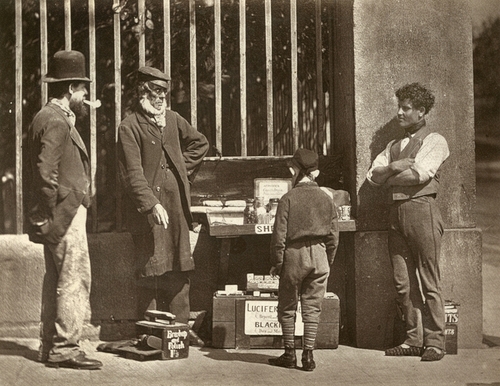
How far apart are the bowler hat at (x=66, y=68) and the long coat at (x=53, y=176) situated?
232 mm

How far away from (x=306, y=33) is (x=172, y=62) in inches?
51.2

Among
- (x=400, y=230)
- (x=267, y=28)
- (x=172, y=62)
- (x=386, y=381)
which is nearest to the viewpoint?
(x=386, y=381)

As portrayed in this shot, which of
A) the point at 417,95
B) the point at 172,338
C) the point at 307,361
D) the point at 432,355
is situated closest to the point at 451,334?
the point at 432,355

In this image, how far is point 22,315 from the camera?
7750 mm

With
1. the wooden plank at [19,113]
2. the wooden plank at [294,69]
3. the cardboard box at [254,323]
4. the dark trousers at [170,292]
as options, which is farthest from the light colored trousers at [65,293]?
the wooden plank at [294,69]

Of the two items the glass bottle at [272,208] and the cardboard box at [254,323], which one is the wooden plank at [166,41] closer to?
the glass bottle at [272,208]

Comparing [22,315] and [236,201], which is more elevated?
[236,201]

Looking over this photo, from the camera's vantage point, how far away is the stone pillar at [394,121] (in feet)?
25.2

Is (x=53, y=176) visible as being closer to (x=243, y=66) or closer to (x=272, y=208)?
(x=272, y=208)

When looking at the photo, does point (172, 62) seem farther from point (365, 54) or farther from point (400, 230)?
point (400, 230)

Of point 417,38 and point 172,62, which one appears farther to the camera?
point 172,62

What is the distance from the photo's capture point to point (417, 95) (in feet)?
24.1

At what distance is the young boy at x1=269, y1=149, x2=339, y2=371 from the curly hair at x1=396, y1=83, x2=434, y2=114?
3.57 ft

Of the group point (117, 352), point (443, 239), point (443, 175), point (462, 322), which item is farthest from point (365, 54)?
point (117, 352)
